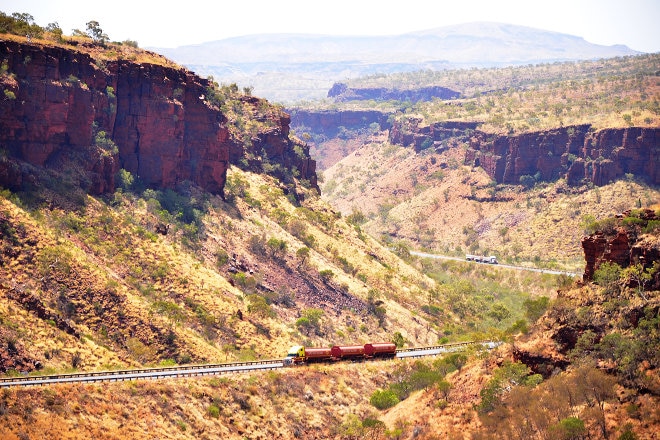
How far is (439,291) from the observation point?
4958 inches

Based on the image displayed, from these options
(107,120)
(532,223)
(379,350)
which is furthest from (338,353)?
(532,223)

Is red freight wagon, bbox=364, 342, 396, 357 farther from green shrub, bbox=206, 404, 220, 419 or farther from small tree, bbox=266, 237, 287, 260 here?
small tree, bbox=266, 237, 287, 260

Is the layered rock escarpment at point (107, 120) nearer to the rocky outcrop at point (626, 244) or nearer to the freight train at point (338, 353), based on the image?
the freight train at point (338, 353)

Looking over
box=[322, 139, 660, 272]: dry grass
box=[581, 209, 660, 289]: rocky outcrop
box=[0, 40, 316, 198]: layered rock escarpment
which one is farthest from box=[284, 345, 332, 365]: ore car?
box=[322, 139, 660, 272]: dry grass

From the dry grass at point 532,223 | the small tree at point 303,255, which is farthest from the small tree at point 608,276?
the dry grass at point 532,223

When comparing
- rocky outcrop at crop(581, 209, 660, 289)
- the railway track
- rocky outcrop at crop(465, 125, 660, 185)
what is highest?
rocky outcrop at crop(581, 209, 660, 289)

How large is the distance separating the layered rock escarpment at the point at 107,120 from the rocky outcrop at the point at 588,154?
9303 cm

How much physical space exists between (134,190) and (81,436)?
46.4m

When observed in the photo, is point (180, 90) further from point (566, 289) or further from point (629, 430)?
point (629, 430)

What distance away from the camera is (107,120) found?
9794cm

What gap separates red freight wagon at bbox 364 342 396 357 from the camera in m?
83.6

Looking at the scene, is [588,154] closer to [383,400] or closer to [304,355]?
[383,400]

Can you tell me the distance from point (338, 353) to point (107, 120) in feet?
121

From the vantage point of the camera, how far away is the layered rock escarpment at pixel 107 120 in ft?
286
